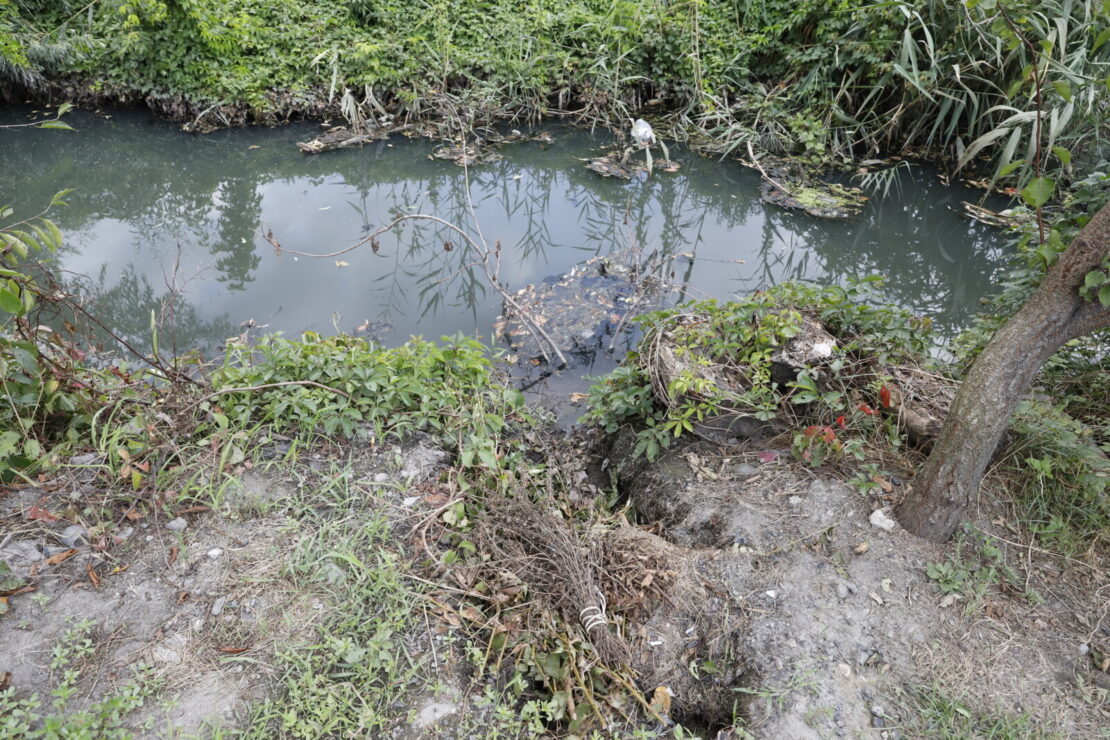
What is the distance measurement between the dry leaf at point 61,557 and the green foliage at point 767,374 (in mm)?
2136

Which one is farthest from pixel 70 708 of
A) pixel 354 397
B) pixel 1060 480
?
pixel 1060 480

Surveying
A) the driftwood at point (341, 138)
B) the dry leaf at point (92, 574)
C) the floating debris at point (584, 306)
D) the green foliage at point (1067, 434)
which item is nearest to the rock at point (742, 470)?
the green foliage at point (1067, 434)

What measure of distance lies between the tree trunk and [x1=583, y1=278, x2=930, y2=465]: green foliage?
355 millimetres

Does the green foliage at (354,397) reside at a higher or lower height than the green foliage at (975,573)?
higher

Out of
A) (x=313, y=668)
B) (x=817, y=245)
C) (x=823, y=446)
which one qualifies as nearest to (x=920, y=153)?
(x=817, y=245)

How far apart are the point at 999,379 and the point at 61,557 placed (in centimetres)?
303

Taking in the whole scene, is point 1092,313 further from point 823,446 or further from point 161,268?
point 161,268

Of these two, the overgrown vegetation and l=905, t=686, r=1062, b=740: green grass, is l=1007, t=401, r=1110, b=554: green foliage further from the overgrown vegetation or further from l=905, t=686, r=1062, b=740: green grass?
the overgrown vegetation

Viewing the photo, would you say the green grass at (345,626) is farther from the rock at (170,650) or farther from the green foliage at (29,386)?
the green foliage at (29,386)

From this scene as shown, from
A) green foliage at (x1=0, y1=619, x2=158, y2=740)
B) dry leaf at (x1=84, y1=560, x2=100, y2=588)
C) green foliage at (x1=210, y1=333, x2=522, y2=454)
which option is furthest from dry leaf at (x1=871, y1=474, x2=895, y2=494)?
dry leaf at (x1=84, y1=560, x2=100, y2=588)

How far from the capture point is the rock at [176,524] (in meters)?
2.30

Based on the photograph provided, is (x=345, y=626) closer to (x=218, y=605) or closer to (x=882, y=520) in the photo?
(x=218, y=605)

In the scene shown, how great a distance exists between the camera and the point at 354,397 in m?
2.77

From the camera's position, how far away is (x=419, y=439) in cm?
279
